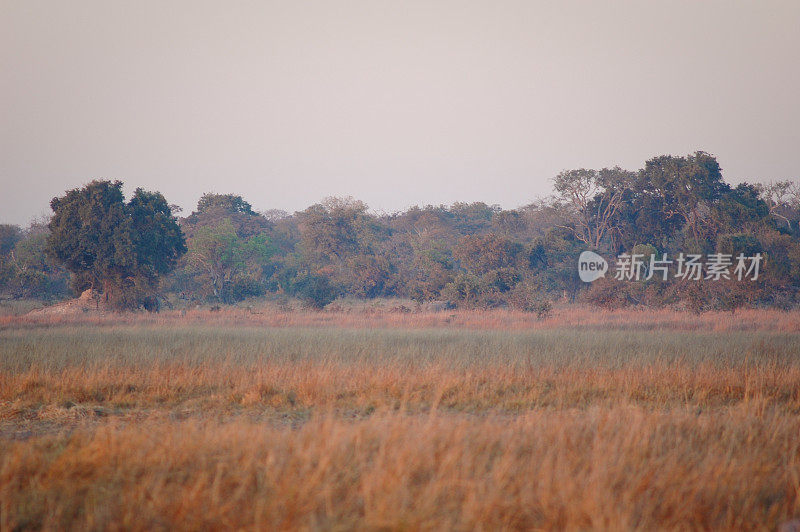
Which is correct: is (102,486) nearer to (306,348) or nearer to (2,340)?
(306,348)

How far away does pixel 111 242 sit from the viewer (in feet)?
85.7

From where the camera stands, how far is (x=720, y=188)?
33688 mm

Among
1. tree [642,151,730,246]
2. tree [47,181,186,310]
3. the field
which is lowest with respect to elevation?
the field

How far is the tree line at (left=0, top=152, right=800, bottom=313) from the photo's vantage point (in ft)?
87.4

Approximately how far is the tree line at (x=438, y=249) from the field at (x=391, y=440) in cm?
1537

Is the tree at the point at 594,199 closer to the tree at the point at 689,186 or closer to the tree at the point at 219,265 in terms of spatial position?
the tree at the point at 689,186

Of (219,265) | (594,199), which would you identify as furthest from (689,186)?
(219,265)

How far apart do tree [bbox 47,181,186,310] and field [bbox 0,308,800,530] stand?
1450cm

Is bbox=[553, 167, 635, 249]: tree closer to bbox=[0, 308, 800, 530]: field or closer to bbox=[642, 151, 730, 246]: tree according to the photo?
bbox=[642, 151, 730, 246]: tree

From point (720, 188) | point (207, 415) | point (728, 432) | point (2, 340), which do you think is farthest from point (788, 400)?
point (720, 188)

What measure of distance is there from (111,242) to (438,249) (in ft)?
60.5

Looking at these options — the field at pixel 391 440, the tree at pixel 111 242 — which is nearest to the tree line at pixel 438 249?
the tree at pixel 111 242

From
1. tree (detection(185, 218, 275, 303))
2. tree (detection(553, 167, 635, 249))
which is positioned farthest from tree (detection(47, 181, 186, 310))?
tree (detection(553, 167, 635, 249))

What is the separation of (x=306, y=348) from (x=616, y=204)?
3021 cm
